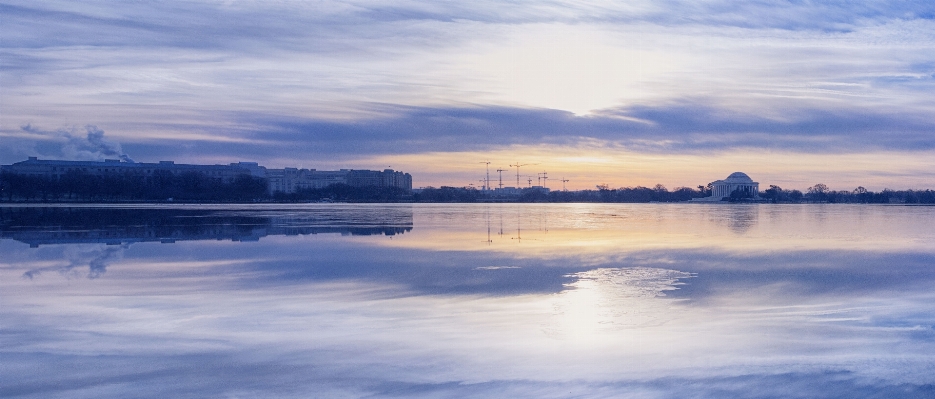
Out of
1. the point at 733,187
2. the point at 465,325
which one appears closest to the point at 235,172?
the point at 733,187

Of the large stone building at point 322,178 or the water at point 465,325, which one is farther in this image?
the large stone building at point 322,178

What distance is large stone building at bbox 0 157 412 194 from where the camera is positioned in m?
114

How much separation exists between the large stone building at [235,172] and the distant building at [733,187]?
204ft

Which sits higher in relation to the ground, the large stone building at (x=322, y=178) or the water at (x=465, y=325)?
the large stone building at (x=322, y=178)

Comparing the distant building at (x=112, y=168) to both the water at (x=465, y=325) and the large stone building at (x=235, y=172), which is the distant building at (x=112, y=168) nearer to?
the large stone building at (x=235, y=172)

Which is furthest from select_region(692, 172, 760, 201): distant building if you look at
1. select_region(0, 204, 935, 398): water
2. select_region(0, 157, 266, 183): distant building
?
select_region(0, 204, 935, 398): water

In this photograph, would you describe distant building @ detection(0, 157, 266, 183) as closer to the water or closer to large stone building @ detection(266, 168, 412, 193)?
large stone building @ detection(266, 168, 412, 193)

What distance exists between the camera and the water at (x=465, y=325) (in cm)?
608

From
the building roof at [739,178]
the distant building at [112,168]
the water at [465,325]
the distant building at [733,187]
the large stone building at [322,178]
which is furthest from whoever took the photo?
the large stone building at [322,178]

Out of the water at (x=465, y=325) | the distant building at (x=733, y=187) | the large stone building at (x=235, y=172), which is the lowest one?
the water at (x=465, y=325)

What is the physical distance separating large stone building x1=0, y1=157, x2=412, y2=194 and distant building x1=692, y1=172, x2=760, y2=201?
204 feet

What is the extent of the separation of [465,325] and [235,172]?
131421 mm

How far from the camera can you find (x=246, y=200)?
92938 millimetres

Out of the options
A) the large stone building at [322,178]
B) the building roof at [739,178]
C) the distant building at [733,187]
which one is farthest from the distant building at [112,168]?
the building roof at [739,178]
